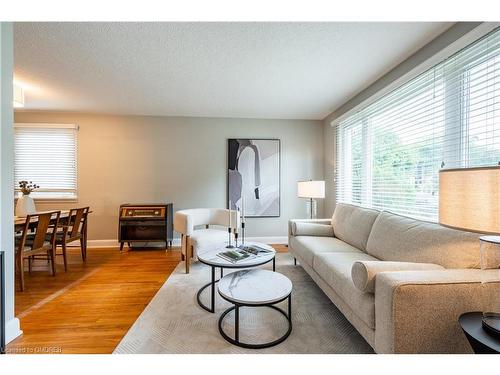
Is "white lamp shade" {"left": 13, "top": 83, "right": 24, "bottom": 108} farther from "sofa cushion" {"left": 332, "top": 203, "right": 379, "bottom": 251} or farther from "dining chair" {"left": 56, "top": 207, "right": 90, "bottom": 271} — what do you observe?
"sofa cushion" {"left": 332, "top": 203, "right": 379, "bottom": 251}

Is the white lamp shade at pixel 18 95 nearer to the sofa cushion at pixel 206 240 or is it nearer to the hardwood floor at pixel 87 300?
the hardwood floor at pixel 87 300

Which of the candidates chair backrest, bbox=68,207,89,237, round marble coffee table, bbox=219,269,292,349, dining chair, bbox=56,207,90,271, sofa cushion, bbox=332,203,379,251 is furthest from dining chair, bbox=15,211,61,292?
sofa cushion, bbox=332,203,379,251

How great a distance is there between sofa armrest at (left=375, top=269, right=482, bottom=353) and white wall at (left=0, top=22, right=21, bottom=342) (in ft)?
8.16

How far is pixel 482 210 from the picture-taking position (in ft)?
3.04

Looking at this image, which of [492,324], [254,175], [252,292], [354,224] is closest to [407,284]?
[492,324]

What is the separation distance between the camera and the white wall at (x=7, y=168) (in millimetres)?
1605

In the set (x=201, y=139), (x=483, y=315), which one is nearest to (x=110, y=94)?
(x=201, y=139)

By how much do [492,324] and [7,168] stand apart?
9.73 ft

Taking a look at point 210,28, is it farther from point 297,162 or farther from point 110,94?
point 297,162

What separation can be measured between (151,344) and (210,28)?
7.89 feet

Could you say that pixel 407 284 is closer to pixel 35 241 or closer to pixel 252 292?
pixel 252 292

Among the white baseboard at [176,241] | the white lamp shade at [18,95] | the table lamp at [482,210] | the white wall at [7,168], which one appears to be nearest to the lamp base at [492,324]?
the table lamp at [482,210]

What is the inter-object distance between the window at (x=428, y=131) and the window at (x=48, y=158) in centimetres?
478
